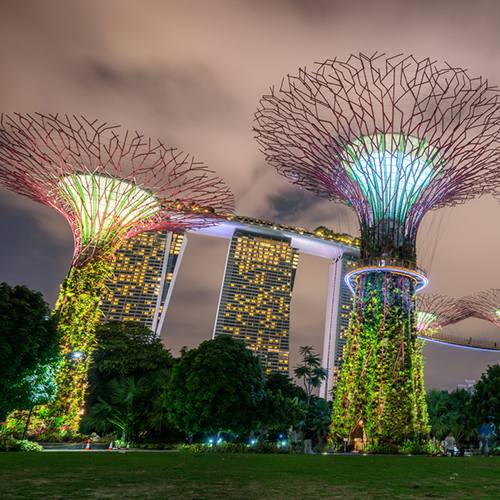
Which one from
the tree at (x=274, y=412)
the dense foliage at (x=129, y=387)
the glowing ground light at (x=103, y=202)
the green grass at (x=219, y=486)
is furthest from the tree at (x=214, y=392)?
the green grass at (x=219, y=486)

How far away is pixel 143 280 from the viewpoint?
350ft

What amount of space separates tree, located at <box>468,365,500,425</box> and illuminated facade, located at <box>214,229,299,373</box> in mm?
78602

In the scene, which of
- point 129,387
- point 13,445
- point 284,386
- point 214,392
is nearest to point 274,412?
Answer: point 214,392

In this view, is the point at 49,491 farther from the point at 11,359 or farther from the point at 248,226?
the point at 248,226

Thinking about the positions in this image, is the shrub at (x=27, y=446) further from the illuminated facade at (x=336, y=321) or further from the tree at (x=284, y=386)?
the illuminated facade at (x=336, y=321)

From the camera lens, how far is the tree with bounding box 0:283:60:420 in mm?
14609

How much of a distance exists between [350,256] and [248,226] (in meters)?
29.6

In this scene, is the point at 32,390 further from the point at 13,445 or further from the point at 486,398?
the point at 486,398

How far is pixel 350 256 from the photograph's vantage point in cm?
11450

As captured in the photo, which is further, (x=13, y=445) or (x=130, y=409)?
(x=130, y=409)

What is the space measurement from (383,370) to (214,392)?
9516mm

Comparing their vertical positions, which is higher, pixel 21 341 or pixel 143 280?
pixel 143 280

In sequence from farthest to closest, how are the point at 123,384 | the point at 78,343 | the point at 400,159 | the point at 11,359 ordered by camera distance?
1. the point at 123,384
2. the point at 400,159
3. the point at 78,343
4. the point at 11,359

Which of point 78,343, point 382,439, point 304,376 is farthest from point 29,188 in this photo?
point 304,376
